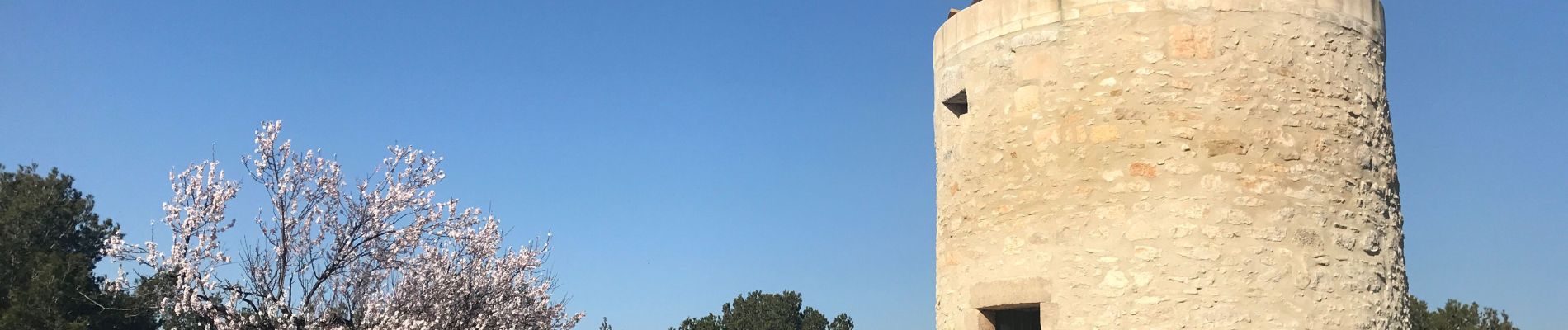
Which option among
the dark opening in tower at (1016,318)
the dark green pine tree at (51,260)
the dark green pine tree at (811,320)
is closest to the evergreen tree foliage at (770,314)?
the dark green pine tree at (811,320)

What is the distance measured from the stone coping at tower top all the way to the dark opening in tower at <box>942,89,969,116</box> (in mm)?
298

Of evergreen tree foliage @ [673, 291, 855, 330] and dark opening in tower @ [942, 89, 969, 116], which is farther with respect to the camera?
evergreen tree foliage @ [673, 291, 855, 330]

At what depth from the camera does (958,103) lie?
865 cm

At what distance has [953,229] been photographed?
8383mm

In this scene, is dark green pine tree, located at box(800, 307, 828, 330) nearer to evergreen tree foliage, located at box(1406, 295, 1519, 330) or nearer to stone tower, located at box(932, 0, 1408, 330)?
evergreen tree foliage, located at box(1406, 295, 1519, 330)

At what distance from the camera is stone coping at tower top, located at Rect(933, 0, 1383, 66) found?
757 cm

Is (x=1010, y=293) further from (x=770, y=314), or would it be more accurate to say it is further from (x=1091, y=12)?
(x=770, y=314)

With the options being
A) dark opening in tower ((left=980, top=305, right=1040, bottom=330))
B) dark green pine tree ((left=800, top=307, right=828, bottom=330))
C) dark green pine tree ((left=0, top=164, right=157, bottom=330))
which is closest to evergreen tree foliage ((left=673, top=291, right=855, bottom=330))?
→ dark green pine tree ((left=800, top=307, right=828, bottom=330))

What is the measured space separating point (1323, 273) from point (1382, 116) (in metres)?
1.33

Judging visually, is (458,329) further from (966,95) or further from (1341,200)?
(1341,200)

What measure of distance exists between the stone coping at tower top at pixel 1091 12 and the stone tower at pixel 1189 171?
0.6 inches

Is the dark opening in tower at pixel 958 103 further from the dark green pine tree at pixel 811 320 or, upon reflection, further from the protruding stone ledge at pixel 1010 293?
the dark green pine tree at pixel 811 320

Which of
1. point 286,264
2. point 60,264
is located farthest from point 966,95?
point 60,264

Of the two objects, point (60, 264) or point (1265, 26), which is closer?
point (1265, 26)
